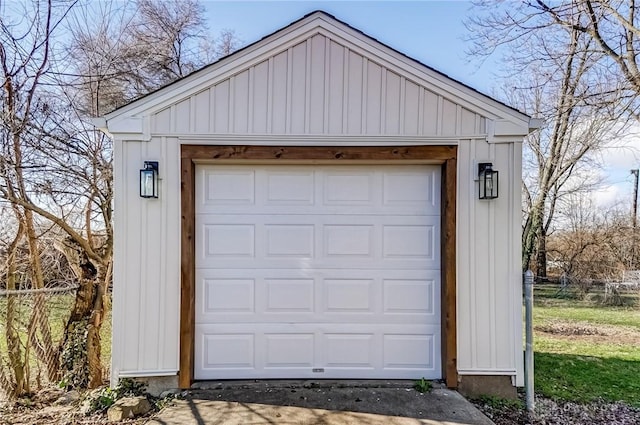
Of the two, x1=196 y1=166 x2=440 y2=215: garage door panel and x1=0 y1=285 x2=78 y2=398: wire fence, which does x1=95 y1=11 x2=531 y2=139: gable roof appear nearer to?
x1=196 y1=166 x2=440 y2=215: garage door panel

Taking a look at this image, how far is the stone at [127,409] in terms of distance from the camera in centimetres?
327

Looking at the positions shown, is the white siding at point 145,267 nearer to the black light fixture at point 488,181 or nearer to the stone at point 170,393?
the stone at point 170,393

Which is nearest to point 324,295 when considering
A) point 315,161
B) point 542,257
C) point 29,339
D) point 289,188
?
point 289,188

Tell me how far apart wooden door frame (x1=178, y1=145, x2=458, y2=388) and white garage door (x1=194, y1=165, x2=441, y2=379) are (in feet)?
0.39

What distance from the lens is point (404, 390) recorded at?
364cm


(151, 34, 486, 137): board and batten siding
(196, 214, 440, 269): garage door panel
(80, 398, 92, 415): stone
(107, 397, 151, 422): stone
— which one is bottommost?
(80, 398, 92, 415): stone

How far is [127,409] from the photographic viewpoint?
3.31m

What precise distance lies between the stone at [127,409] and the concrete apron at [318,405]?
26 centimetres

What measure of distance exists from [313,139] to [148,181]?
5.32 feet

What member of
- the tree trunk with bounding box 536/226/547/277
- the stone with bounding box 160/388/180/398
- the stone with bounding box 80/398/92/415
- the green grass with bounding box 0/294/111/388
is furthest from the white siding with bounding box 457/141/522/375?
the tree trunk with bounding box 536/226/547/277

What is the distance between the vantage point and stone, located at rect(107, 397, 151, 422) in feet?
10.7

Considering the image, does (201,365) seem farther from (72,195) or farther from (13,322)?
(72,195)

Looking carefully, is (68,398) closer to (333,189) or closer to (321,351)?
(321,351)

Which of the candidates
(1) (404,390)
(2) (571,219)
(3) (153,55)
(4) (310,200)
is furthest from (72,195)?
(2) (571,219)
